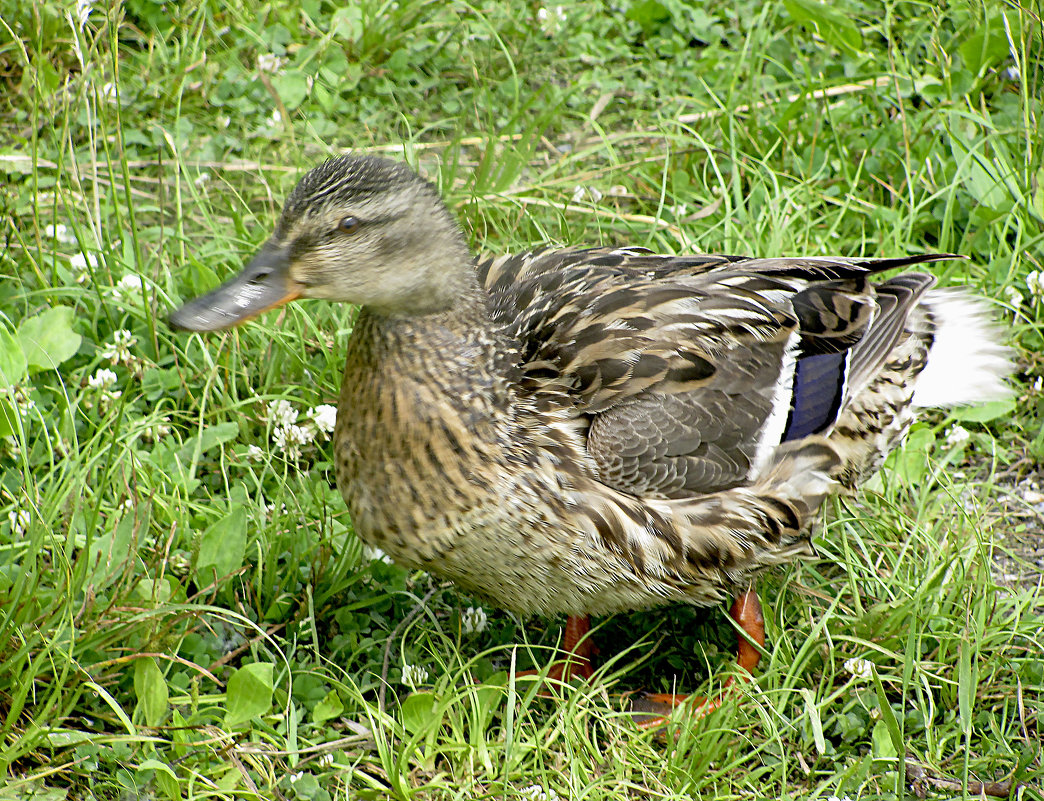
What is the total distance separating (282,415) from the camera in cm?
369

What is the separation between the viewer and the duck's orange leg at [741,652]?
3250 mm

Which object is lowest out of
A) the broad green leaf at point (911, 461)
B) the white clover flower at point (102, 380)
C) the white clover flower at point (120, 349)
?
the broad green leaf at point (911, 461)

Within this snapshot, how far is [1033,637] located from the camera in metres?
3.32

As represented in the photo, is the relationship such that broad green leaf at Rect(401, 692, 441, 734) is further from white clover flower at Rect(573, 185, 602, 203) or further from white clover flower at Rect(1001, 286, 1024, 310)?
white clover flower at Rect(1001, 286, 1024, 310)

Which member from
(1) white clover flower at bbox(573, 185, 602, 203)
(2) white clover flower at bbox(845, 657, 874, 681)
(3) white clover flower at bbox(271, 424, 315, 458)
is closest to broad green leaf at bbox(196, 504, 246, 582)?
(3) white clover flower at bbox(271, 424, 315, 458)

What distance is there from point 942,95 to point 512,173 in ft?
6.18

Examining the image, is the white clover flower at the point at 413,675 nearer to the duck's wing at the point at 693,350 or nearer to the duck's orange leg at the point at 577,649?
the duck's orange leg at the point at 577,649

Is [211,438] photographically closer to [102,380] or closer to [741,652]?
[102,380]

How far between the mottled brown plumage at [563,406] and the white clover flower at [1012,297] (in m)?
1.06

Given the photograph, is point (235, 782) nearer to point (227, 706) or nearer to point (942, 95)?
point (227, 706)

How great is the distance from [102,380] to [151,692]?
1160 millimetres

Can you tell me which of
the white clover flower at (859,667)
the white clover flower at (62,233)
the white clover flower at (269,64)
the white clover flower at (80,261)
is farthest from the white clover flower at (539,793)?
the white clover flower at (269,64)

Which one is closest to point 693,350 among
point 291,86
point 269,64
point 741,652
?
point 741,652

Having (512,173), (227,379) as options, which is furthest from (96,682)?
(512,173)
